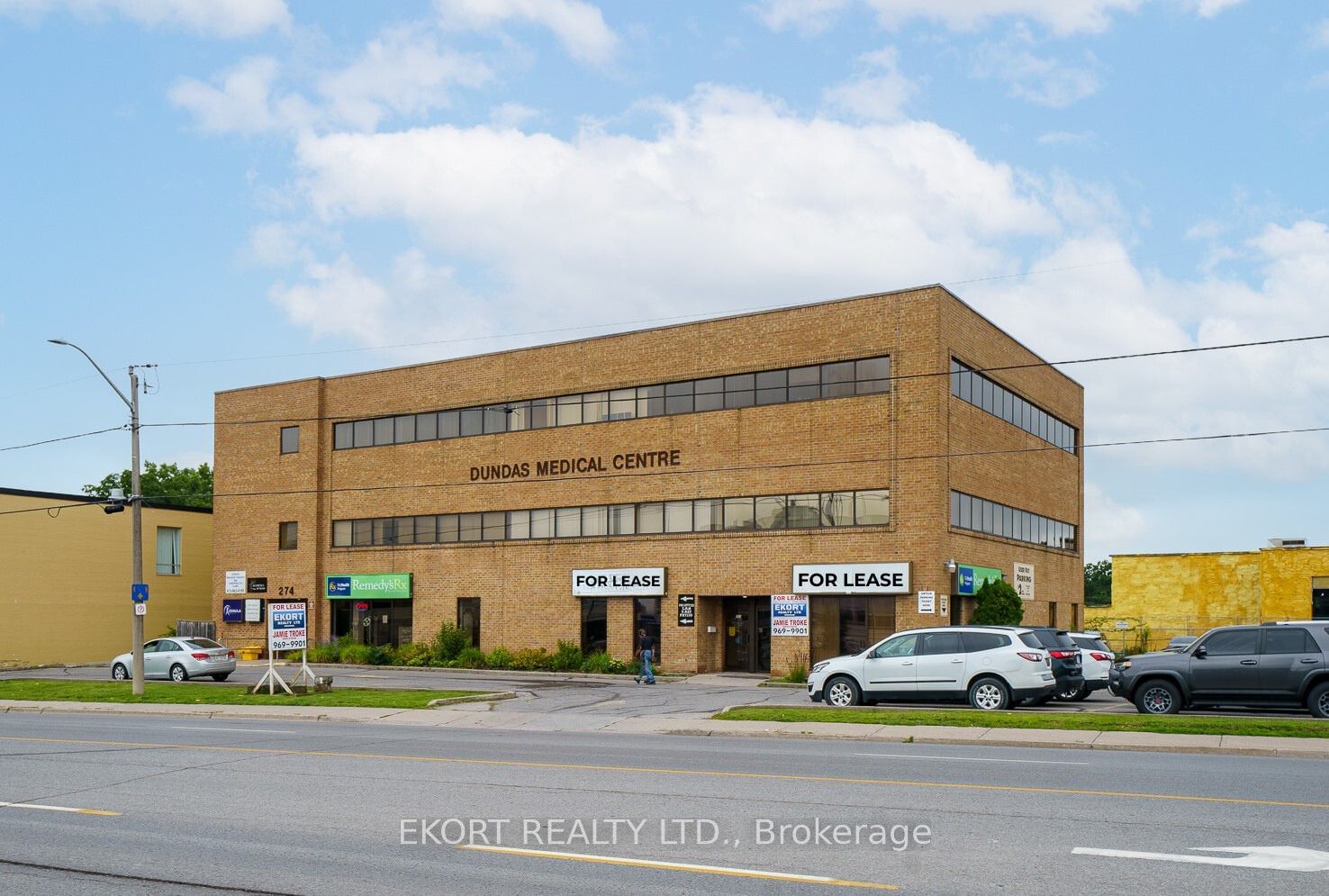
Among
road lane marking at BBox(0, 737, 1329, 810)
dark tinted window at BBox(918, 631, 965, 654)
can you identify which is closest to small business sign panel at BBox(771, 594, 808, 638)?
dark tinted window at BBox(918, 631, 965, 654)

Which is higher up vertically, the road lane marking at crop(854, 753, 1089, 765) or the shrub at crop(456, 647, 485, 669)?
the road lane marking at crop(854, 753, 1089, 765)

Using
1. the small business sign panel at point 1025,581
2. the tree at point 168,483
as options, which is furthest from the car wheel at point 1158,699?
the tree at point 168,483

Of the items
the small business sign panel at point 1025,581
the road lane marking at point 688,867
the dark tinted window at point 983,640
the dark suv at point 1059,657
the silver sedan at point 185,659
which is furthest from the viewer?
the small business sign panel at point 1025,581

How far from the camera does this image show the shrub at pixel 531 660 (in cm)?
4194

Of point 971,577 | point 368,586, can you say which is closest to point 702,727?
point 971,577

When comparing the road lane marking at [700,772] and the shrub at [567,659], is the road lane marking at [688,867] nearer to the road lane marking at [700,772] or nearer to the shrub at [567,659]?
the road lane marking at [700,772]

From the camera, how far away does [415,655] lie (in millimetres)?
45156

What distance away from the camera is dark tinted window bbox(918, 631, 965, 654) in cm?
2425

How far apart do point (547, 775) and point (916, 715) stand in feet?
30.8

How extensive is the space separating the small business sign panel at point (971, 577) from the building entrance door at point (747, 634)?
19.1 ft

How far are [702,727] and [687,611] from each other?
17.4 m

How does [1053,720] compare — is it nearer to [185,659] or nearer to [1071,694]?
[1071,694]

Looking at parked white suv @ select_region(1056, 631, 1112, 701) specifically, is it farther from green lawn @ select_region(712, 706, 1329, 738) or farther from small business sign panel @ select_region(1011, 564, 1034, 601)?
small business sign panel @ select_region(1011, 564, 1034, 601)

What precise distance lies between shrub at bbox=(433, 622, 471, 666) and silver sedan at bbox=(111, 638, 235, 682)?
7620 millimetres
